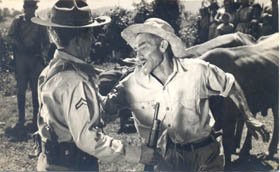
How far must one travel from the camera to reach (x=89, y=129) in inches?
172

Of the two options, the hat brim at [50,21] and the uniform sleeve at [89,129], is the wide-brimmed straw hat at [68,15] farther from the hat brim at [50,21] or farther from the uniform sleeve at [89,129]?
the uniform sleeve at [89,129]

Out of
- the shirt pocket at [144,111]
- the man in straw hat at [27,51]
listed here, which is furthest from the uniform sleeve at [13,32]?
the shirt pocket at [144,111]

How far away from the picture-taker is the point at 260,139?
14.6 feet

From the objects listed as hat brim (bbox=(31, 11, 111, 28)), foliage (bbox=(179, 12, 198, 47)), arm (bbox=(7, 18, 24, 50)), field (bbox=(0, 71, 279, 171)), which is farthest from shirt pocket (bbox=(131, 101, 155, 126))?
arm (bbox=(7, 18, 24, 50))

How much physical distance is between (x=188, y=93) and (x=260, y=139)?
58 cm

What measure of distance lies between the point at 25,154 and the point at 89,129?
0.49 metres

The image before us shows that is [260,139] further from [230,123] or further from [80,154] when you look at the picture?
[80,154]

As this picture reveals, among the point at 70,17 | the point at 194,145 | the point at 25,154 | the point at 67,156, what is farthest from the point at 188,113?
the point at 25,154

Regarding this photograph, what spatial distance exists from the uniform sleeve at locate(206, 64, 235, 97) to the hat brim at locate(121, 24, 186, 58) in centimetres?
21

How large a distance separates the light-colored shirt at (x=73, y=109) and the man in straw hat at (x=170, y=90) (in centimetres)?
14

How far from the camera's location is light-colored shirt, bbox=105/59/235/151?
14.3 ft

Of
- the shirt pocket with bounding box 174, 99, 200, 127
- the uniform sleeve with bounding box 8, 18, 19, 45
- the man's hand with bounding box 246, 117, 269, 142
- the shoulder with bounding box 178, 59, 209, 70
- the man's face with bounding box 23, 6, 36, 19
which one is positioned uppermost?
the man's face with bounding box 23, 6, 36, 19

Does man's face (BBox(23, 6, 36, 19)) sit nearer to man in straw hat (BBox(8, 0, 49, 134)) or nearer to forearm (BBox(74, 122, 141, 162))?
man in straw hat (BBox(8, 0, 49, 134))

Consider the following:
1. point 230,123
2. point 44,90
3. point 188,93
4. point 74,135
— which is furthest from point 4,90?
point 230,123
